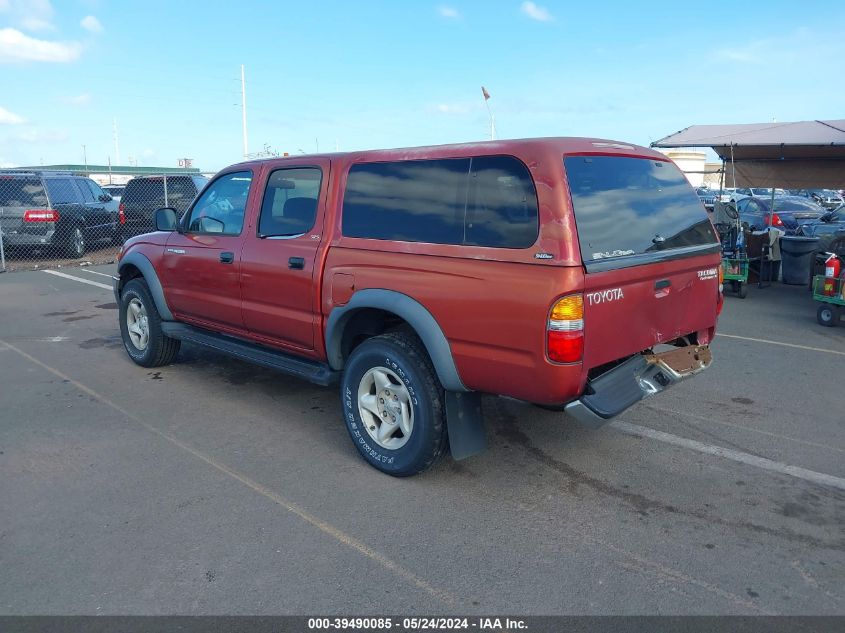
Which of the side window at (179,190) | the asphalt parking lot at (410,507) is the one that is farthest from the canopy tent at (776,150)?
the side window at (179,190)

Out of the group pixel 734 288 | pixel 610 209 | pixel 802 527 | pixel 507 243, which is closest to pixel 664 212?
pixel 610 209

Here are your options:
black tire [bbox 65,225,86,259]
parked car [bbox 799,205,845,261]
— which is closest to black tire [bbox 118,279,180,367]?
parked car [bbox 799,205,845,261]

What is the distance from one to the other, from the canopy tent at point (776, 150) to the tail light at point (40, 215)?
39.8 ft

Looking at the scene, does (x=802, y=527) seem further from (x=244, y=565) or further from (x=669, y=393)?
(x=244, y=565)

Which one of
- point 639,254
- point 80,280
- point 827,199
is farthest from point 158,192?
point 827,199

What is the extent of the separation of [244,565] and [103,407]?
2895 mm

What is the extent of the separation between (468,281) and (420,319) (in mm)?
386

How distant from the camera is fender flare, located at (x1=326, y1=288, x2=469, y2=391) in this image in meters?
3.79

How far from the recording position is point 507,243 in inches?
141

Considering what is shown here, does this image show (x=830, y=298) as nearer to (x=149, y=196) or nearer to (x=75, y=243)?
(x=149, y=196)

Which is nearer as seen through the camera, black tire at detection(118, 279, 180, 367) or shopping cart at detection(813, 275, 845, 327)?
black tire at detection(118, 279, 180, 367)

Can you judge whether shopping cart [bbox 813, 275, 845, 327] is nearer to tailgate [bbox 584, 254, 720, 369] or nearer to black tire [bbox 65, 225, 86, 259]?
tailgate [bbox 584, 254, 720, 369]

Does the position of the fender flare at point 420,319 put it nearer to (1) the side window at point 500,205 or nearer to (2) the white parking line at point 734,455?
(1) the side window at point 500,205

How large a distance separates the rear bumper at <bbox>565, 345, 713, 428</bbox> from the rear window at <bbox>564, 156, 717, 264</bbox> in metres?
0.65
